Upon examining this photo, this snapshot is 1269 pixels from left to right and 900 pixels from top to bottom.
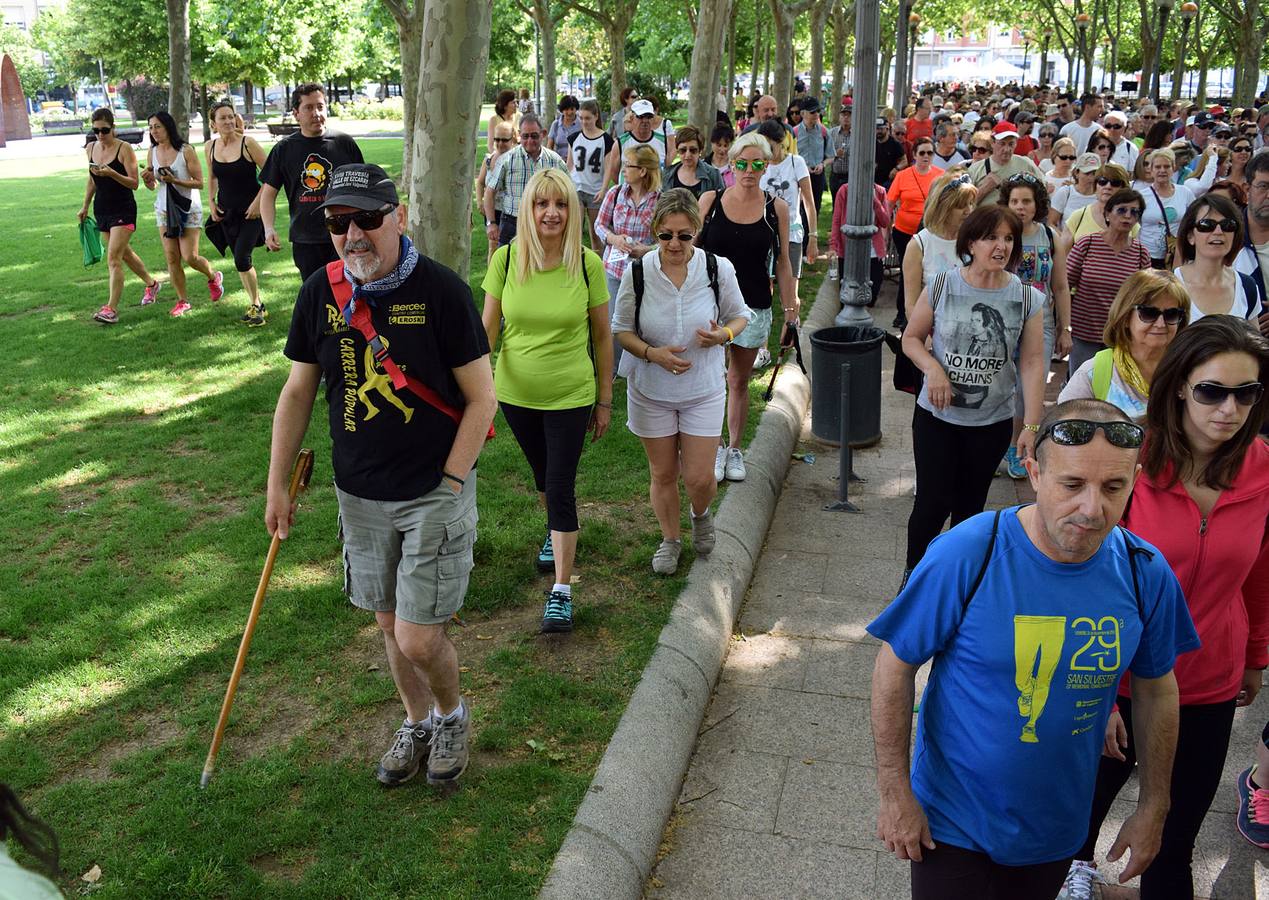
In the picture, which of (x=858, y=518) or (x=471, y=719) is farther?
(x=858, y=518)

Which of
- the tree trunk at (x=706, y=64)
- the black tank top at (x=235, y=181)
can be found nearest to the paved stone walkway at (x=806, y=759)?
the black tank top at (x=235, y=181)

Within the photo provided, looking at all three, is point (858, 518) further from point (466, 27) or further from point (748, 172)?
point (466, 27)

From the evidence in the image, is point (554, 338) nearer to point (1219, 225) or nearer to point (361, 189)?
point (361, 189)

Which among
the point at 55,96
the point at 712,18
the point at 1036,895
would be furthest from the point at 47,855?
the point at 55,96

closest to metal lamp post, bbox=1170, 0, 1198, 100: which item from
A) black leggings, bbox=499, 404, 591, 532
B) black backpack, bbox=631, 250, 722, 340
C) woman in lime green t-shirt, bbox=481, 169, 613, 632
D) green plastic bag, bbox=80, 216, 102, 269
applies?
green plastic bag, bbox=80, 216, 102, 269

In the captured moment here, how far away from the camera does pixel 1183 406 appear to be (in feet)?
11.1

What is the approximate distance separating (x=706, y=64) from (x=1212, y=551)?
14628 mm

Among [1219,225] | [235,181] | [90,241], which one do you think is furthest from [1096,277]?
[90,241]

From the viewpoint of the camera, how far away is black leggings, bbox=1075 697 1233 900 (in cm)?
340

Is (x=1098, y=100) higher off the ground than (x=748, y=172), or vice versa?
(x=1098, y=100)

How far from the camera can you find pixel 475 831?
4117 mm

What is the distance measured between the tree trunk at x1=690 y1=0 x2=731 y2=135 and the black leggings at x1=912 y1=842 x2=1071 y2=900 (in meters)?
14.7

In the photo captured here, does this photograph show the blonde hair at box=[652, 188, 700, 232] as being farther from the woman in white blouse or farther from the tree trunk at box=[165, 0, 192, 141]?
the tree trunk at box=[165, 0, 192, 141]

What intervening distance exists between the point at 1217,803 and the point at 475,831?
2.76 metres
